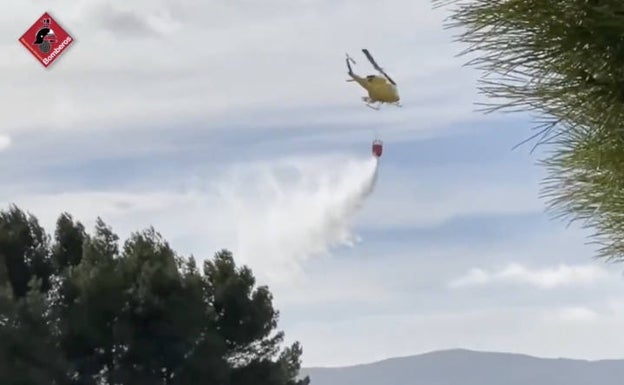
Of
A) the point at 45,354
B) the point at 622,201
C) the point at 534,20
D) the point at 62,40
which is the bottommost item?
the point at 622,201

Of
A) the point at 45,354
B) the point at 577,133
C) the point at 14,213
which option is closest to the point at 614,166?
the point at 577,133

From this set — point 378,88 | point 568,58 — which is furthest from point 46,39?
point 568,58

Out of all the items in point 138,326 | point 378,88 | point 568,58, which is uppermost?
point 378,88

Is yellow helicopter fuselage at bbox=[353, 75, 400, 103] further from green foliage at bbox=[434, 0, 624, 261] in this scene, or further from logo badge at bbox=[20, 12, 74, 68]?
green foliage at bbox=[434, 0, 624, 261]

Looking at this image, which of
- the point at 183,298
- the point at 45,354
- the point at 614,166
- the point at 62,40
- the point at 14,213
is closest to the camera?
the point at 614,166

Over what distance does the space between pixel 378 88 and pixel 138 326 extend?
733cm

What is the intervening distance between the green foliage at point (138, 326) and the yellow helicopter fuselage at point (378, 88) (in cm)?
596

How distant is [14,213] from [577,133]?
28.4 metres

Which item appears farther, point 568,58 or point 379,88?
point 379,88

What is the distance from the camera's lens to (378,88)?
28.0 metres

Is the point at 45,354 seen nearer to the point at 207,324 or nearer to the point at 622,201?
the point at 207,324

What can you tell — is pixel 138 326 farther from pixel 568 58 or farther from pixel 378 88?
pixel 568 58

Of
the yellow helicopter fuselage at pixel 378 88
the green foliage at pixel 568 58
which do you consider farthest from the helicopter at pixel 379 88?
the green foliage at pixel 568 58

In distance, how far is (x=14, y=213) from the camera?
3325 cm
